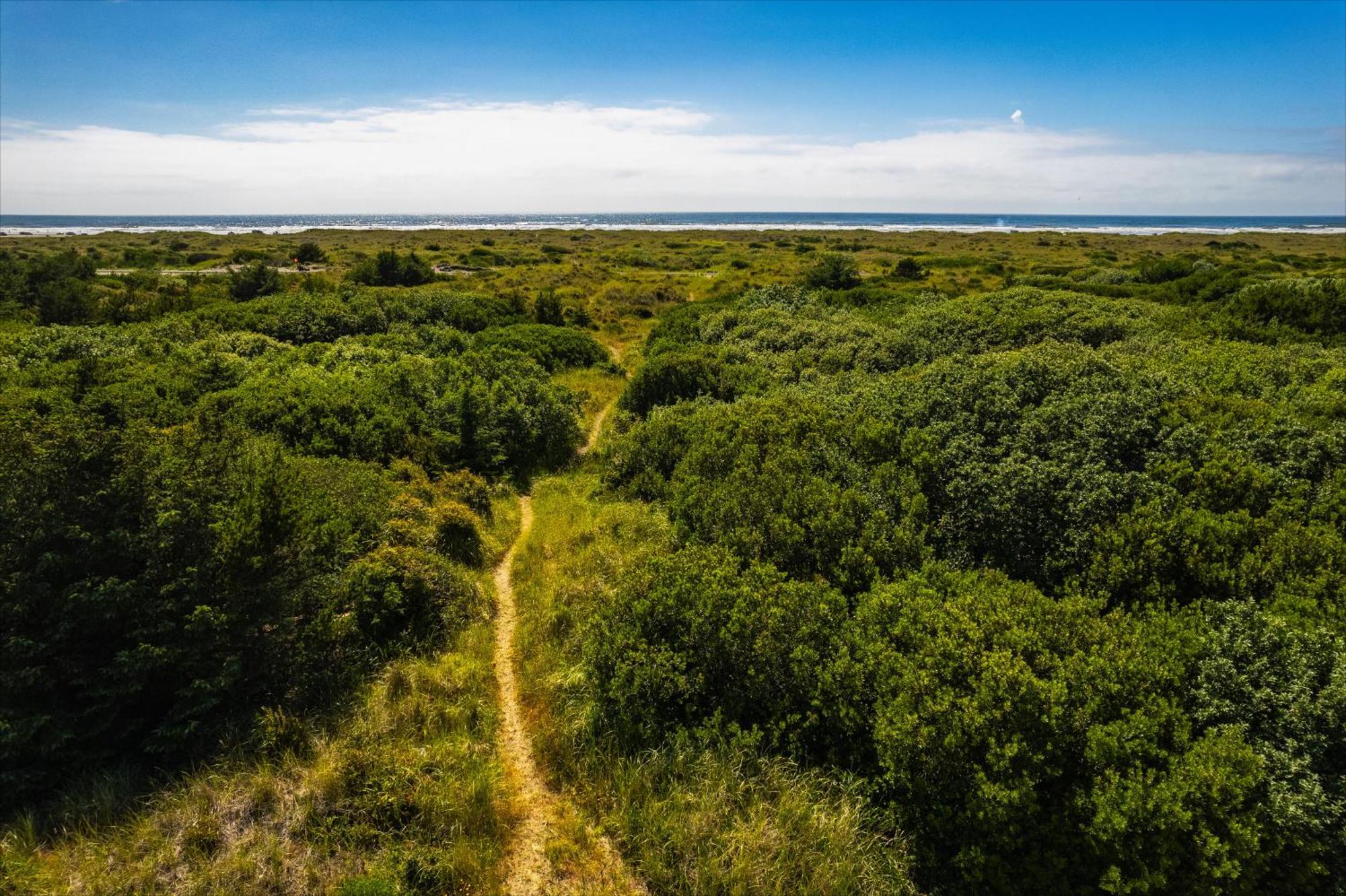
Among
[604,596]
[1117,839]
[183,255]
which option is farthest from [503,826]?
[183,255]

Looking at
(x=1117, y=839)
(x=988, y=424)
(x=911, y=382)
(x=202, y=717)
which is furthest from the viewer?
(x=911, y=382)

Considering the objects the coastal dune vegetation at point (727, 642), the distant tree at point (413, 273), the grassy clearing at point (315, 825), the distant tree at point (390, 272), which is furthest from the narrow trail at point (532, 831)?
the distant tree at point (413, 273)

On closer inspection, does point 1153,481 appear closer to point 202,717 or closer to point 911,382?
point 911,382

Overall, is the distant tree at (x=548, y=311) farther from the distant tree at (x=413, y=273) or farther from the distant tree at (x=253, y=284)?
the distant tree at (x=413, y=273)

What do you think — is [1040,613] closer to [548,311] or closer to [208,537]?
[208,537]

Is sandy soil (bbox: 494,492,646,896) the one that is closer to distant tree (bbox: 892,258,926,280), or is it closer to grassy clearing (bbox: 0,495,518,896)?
grassy clearing (bbox: 0,495,518,896)

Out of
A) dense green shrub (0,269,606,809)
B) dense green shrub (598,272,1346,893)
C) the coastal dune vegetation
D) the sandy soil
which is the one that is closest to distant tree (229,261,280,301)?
dense green shrub (0,269,606,809)

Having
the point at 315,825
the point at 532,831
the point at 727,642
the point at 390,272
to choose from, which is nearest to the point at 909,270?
the point at 390,272
